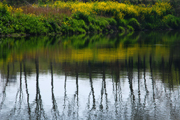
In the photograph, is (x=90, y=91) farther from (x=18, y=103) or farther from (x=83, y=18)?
(x=83, y=18)

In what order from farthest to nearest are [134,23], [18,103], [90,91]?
1. [134,23]
2. [90,91]
3. [18,103]

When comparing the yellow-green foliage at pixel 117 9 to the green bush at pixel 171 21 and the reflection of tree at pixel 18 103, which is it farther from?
the reflection of tree at pixel 18 103

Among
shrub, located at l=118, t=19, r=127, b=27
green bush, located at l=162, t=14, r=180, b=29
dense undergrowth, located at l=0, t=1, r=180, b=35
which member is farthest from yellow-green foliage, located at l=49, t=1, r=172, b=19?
green bush, located at l=162, t=14, r=180, b=29

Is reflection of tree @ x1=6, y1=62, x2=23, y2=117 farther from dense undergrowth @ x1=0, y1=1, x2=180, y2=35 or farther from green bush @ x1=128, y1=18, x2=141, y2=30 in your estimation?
green bush @ x1=128, y1=18, x2=141, y2=30

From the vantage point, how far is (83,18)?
49094 mm

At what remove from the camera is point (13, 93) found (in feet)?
29.2

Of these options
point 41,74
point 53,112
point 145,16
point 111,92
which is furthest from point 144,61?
point 145,16

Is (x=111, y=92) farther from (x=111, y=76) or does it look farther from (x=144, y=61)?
(x=144, y=61)

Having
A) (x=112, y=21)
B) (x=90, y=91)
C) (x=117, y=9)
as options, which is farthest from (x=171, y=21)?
(x=90, y=91)

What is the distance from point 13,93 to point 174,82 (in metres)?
4.81

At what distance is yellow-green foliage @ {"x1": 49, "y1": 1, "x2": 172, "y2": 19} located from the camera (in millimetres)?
52028

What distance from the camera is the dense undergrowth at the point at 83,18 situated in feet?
126

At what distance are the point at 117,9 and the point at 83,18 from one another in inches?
388

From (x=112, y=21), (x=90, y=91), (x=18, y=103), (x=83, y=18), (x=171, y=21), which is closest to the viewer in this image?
(x=18, y=103)
